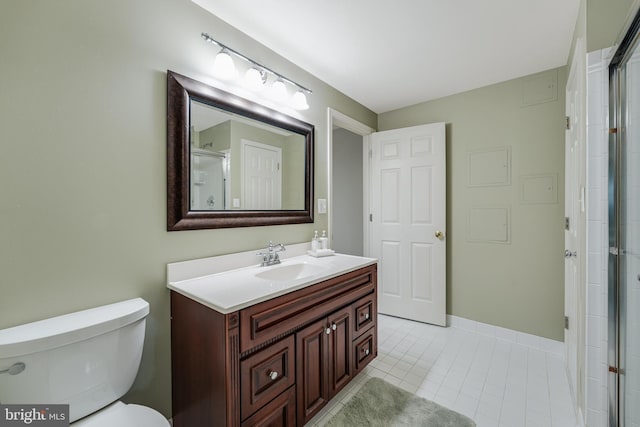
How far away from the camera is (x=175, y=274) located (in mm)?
1332

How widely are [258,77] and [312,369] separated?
175cm

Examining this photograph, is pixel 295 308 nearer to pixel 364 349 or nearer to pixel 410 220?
pixel 364 349

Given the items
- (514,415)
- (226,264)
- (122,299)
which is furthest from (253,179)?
(514,415)

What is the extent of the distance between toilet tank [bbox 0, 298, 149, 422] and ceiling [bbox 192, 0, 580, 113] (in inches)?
64.7

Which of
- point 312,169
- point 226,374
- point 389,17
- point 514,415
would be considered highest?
point 389,17

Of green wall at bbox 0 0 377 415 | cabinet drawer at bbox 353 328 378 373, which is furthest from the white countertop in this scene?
cabinet drawer at bbox 353 328 378 373

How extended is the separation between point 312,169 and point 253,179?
1.92 ft

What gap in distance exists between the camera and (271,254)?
1742 millimetres

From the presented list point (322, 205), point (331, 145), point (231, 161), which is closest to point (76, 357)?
point (231, 161)

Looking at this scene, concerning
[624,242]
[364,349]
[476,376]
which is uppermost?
[624,242]

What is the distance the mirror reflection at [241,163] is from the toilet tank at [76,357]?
2.05 feet

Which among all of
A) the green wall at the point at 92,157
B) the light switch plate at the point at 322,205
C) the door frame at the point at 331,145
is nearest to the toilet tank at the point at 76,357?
the green wall at the point at 92,157

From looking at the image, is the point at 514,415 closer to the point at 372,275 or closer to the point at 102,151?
the point at 372,275

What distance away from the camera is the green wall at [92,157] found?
0.93 meters
